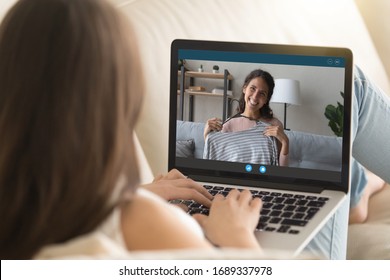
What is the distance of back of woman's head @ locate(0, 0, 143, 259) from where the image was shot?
58 centimetres

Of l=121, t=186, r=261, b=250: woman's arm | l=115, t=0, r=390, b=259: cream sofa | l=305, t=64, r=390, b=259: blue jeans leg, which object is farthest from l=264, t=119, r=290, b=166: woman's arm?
l=121, t=186, r=261, b=250: woman's arm

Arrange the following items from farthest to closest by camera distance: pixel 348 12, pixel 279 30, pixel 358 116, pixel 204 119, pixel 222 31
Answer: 1. pixel 348 12
2. pixel 279 30
3. pixel 222 31
4. pixel 358 116
5. pixel 204 119

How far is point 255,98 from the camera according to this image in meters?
1.12

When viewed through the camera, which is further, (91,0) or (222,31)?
(222,31)

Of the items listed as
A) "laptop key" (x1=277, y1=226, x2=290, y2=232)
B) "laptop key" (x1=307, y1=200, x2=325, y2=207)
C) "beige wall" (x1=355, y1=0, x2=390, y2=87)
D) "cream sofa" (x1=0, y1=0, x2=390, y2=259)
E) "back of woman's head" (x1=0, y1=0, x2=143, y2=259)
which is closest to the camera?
"back of woman's head" (x1=0, y1=0, x2=143, y2=259)

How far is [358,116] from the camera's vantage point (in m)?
1.28

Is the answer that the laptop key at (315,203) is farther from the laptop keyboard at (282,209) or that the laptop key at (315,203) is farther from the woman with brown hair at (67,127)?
the woman with brown hair at (67,127)

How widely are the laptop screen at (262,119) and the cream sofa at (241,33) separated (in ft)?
0.52

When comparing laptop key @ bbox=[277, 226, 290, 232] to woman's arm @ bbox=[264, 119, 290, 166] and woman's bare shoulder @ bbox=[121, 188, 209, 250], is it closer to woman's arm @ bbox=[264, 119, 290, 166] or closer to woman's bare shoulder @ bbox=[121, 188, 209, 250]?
woman's arm @ bbox=[264, 119, 290, 166]

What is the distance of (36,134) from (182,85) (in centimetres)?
61

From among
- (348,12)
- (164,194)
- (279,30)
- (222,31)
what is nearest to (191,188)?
(164,194)

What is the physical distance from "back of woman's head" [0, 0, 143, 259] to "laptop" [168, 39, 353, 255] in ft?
1.64

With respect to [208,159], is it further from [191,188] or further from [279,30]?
[279,30]

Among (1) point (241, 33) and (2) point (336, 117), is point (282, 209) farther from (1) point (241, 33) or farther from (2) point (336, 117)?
(1) point (241, 33)
